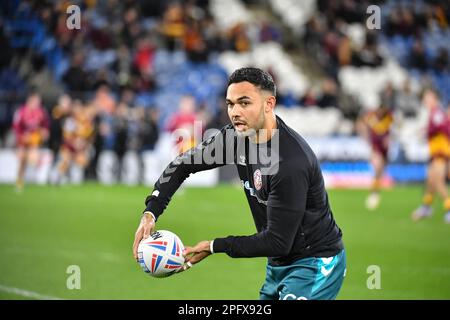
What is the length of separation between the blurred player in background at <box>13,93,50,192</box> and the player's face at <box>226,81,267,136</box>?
48.8 feet

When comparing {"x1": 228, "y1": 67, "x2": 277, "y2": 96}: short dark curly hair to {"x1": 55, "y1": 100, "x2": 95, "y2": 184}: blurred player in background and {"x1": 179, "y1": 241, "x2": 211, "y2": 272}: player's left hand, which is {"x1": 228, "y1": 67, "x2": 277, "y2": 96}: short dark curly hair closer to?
{"x1": 179, "y1": 241, "x2": 211, "y2": 272}: player's left hand

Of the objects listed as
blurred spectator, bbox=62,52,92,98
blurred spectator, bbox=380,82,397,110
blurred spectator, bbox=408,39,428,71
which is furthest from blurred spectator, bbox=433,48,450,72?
blurred spectator, bbox=62,52,92,98

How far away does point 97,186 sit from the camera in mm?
20812

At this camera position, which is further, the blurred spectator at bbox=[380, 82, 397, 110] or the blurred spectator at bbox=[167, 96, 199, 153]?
the blurred spectator at bbox=[380, 82, 397, 110]

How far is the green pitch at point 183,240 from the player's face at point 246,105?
12.6 ft

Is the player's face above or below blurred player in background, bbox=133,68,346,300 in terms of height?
above

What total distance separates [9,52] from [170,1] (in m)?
5.61

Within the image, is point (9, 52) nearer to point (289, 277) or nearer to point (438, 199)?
point (438, 199)

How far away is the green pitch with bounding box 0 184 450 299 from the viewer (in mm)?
9297

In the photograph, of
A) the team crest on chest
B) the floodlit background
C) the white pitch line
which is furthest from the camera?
the floodlit background

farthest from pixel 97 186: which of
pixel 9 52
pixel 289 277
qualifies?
pixel 289 277

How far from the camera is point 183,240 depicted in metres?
12.4

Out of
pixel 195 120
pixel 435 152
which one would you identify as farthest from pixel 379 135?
pixel 195 120

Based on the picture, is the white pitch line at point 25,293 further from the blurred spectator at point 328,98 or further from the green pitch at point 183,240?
the blurred spectator at point 328,98
